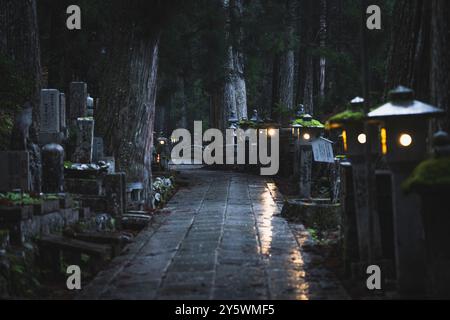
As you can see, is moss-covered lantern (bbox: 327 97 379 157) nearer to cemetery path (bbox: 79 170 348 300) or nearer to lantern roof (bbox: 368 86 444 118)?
lantern roof (bbox: 368 86 444 118)

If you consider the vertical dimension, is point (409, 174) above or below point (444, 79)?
below

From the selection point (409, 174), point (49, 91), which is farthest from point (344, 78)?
point (409, 174)

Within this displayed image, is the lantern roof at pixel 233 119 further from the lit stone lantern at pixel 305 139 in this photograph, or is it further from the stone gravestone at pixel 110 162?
the stone gravestone at pixel 110 162

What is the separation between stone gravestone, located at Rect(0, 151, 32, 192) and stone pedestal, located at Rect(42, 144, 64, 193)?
3.25ft

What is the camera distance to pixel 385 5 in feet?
73.5

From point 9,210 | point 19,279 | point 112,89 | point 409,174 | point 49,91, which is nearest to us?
point 409,174

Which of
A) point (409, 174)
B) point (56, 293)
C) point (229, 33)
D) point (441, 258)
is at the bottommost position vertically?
point (56, 293)

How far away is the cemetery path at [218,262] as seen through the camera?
22.9 feet

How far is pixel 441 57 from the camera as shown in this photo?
300 inches

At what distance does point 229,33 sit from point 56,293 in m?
17.6

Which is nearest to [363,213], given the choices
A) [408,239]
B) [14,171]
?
[408,239]

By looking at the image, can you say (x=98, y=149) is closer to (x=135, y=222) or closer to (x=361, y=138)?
(x=135, y=222)

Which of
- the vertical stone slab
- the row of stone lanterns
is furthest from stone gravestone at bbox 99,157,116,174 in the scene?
the row of stone lanterns
